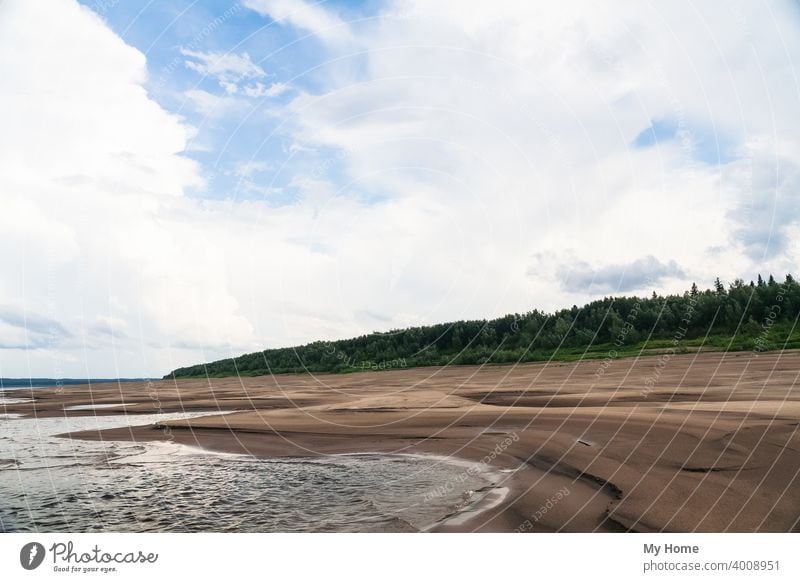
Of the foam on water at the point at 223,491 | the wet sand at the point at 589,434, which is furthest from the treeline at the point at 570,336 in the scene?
the foam on water at the point at 223,491

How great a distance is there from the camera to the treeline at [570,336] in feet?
68.3

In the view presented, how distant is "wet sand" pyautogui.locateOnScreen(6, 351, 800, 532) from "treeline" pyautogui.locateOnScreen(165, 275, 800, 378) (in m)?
3.57

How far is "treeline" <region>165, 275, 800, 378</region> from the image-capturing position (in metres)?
20.8

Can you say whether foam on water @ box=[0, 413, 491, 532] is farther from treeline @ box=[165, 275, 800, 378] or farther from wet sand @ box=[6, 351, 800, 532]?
treeline @ box=[165, 275, 800, 378]

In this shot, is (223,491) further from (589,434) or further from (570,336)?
(570,336)

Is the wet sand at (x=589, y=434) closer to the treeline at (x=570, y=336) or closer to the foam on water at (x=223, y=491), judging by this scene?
the foam on water at (x=223, y=491)

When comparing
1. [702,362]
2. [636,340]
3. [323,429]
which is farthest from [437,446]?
[636,340]

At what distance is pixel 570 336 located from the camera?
2569 cm

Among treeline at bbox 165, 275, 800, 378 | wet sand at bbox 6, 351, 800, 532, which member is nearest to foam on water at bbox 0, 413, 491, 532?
wet sand at bbox 6, 351, 800, 532

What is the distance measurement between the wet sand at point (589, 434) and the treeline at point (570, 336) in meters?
3.57

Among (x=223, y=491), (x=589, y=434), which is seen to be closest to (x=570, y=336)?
(x=589, y=434)

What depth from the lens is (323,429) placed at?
424 inches
